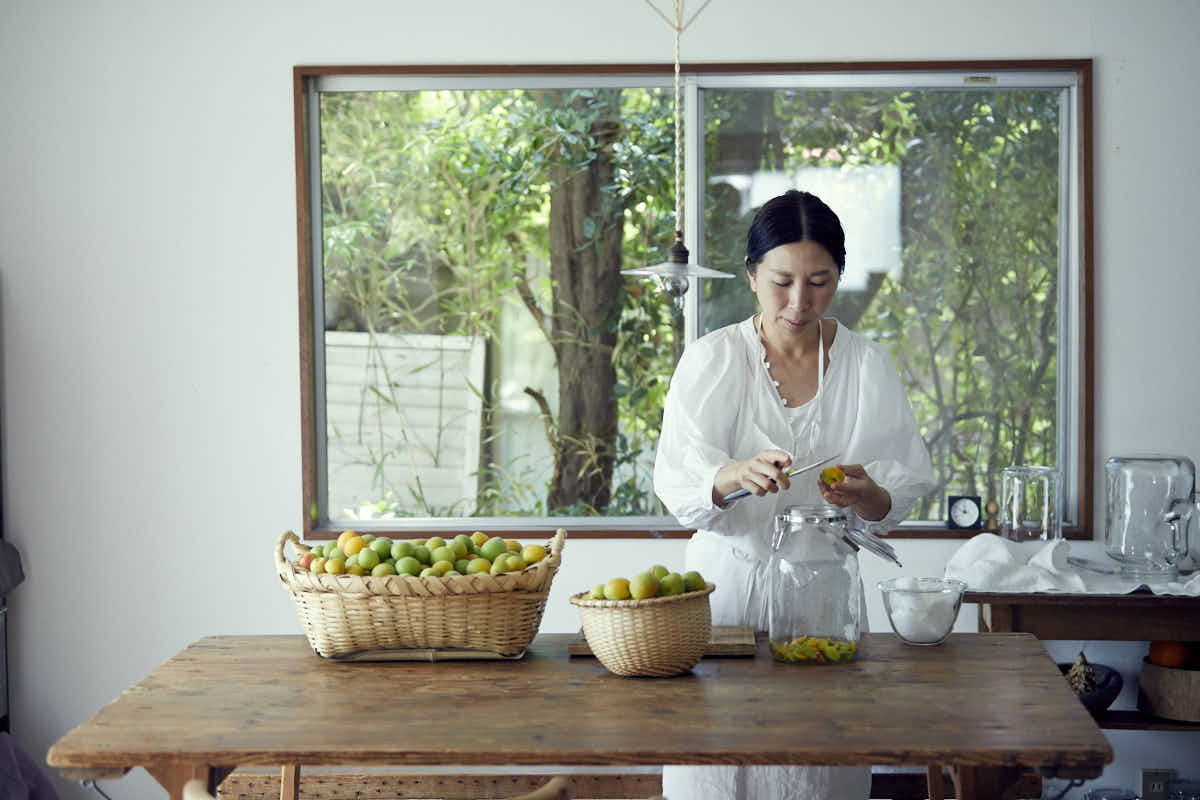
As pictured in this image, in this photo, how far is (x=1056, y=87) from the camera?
3590 millimetres

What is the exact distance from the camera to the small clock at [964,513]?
3611 mm

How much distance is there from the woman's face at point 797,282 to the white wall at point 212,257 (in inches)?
55.3

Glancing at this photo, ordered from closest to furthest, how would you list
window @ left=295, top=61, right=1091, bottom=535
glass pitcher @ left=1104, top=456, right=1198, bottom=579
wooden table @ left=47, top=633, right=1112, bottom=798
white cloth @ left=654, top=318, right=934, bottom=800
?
wooden table @ left=47, top=633, right=1112, bottom=798 < white cloth @ left=654, top=318, right=934, bottom=800 < glass pitcher @ left=1104, top=456, right=1198, bottom=579 < window @ left=295, top=61, right=1091, bottom=535

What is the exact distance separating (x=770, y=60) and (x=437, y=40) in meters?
1.01

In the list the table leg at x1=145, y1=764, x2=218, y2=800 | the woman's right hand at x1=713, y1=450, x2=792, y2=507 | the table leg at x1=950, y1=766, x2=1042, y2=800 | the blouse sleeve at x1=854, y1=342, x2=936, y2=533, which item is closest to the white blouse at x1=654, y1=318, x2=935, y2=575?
the blouse sleeve at x1=854, y1=342, x2=936, y2=533

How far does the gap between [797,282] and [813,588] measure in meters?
0.65

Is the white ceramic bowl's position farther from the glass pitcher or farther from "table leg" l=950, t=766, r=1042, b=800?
the glass pitcher

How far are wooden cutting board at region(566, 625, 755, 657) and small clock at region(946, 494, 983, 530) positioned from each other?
1663 millimetres

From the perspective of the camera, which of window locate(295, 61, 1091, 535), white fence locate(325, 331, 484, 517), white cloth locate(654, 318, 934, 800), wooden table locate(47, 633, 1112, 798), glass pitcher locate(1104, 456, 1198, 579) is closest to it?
wooden table locate(47, 633, 1112, 798)

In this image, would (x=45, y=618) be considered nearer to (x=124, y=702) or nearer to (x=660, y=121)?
(x=124, y=702)

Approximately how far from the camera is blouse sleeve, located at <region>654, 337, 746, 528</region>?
2.33 meters

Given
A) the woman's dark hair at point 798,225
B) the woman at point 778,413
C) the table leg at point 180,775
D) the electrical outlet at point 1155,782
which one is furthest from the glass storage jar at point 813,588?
the electrical outlet at point 1155,782

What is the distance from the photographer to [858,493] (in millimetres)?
2180

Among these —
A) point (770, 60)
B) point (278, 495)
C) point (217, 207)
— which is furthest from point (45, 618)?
point (770, 60)
